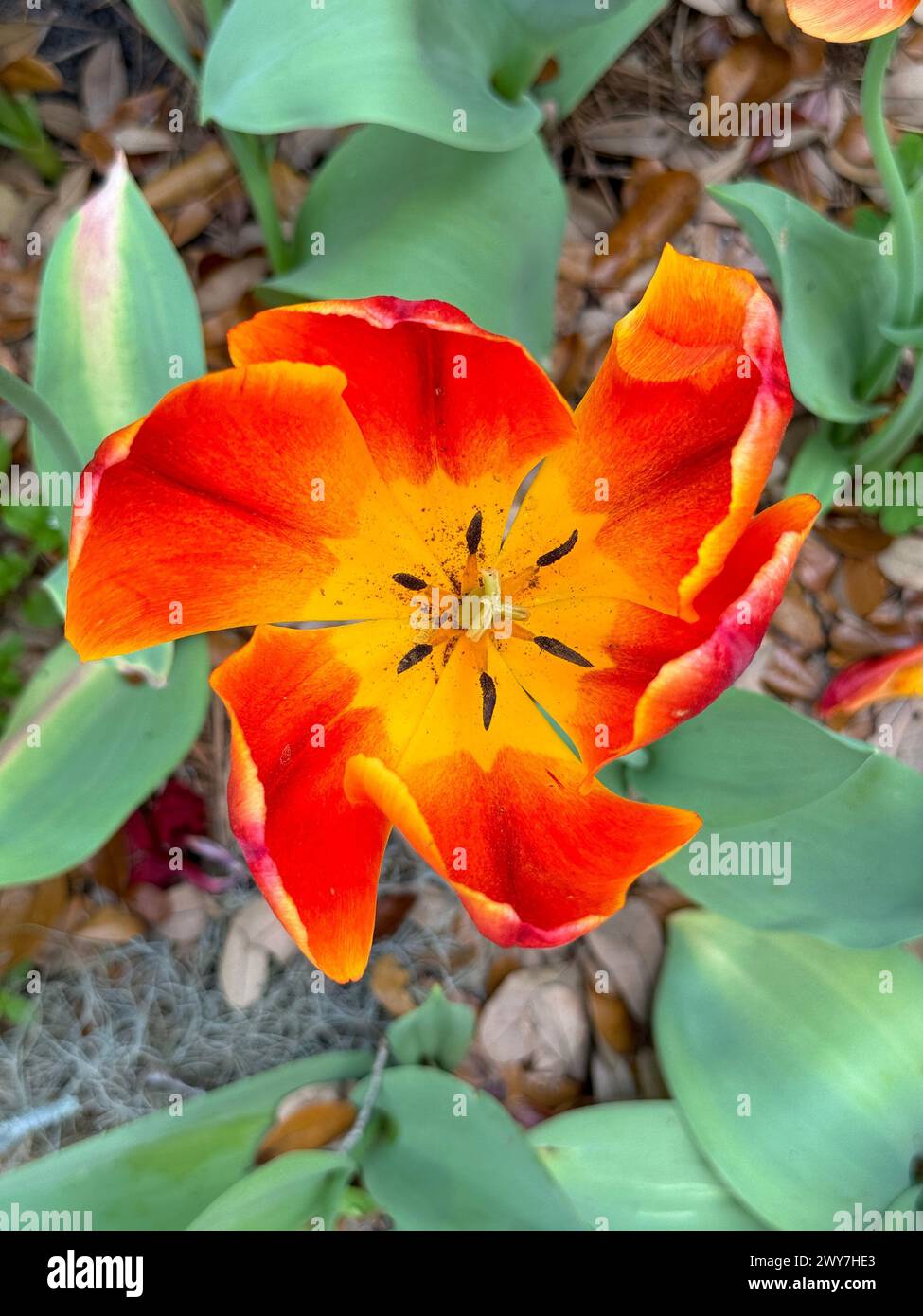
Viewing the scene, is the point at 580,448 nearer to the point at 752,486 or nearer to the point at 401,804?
the point at 752,486

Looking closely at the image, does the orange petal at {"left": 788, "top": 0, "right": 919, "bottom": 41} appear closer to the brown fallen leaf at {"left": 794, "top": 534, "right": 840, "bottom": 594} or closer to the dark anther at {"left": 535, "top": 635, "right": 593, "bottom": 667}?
the dark anther at {"left": 535, "top": 635, "right": 593, "bottom": 667}

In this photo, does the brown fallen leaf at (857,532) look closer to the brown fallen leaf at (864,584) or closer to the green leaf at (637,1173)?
the brown fallen leaf at (864,584)

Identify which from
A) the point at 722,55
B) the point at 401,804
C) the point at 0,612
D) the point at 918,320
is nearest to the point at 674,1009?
the point at 401,804

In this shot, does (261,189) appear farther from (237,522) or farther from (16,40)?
(237,522)

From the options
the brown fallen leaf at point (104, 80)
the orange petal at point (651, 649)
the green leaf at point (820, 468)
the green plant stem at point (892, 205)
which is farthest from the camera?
the brown fallen leaf at point (104, 80)

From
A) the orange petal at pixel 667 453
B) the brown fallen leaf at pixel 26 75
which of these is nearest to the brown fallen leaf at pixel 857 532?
the orange petal at pixel 667 453

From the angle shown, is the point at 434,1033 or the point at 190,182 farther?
the point at 190,182

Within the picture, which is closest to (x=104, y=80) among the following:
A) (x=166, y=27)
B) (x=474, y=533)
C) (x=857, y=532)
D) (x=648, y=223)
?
(x=166, y=27)
